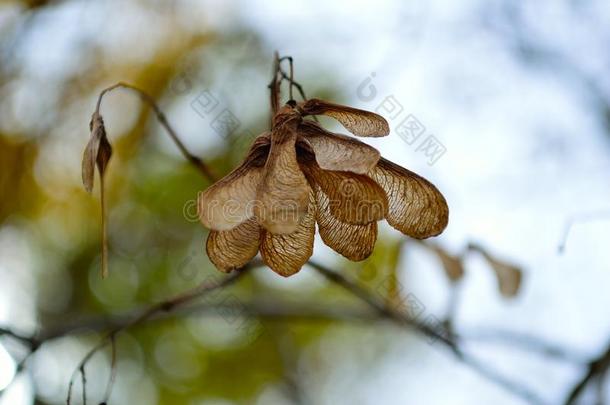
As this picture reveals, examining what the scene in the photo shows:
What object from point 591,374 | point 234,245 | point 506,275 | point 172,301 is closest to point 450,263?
point 506,275

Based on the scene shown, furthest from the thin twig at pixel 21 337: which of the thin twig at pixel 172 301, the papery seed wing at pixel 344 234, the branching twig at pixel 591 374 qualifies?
the branching twig at pixel 591 374

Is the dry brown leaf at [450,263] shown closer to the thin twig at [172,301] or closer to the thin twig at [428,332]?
the thin twig at [428,332]

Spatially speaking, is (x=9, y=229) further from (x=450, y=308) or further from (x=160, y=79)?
(x=450, y=308)

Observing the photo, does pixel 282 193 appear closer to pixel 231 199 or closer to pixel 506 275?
pixel 231 199

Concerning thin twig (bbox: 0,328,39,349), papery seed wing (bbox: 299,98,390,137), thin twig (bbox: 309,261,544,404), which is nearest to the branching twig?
thin twig (bbox: 309,261,544,404)

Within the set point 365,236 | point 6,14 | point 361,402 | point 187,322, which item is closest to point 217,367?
point 187,322

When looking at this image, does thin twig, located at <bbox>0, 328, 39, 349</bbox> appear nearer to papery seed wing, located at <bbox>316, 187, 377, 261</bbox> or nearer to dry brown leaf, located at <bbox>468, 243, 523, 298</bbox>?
papery seed wing, located at <bbox>316, 187, 377, 261</bbox>

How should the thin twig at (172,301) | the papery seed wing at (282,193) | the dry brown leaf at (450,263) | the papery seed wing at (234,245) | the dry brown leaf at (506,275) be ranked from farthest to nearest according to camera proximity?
the dry brown leaf at (450,263) < the dry brown leaf at (506,275) < the thin twig at (172,301) < the papery seed wing at (234,245) < the papery seed wing at (282,193)
